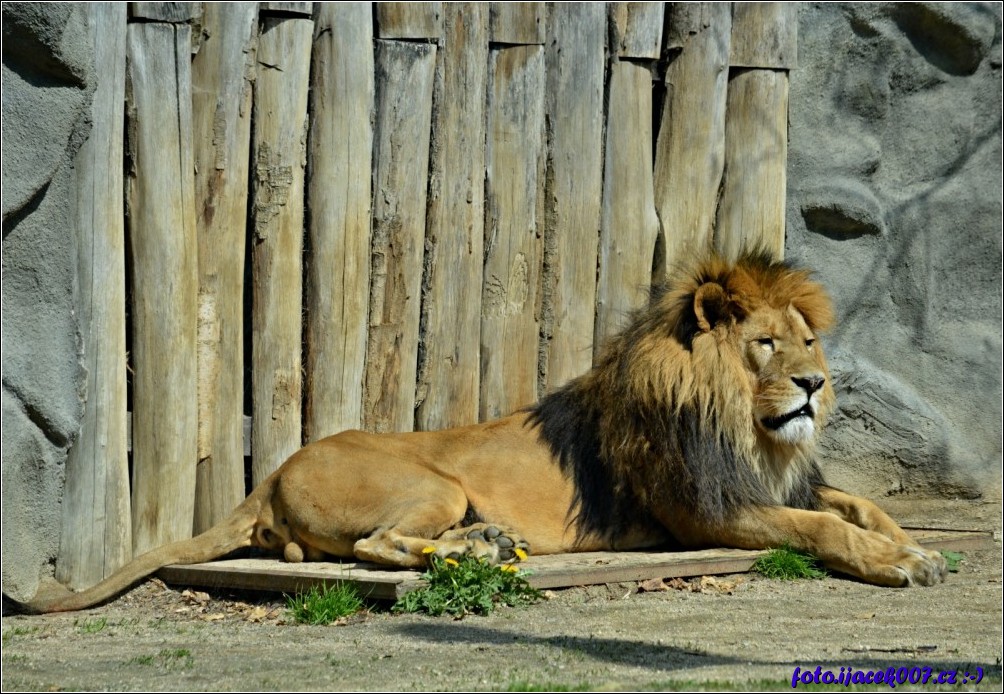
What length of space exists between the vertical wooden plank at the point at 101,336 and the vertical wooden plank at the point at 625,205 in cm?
251

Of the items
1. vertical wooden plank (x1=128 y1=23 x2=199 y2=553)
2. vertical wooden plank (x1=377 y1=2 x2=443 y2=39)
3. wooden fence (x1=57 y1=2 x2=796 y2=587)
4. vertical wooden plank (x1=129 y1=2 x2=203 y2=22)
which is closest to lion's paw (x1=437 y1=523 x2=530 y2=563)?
wooden fence (x1=57 y1=2 x2=796 y2=587)

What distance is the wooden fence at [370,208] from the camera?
5.96 meters

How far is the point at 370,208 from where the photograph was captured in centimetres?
648

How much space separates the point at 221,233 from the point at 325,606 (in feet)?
6.34

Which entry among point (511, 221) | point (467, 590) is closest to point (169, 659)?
point (467, 590)

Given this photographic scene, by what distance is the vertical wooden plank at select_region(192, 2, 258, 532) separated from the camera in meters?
6.13

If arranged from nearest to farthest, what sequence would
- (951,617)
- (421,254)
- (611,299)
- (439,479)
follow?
1. (951,617)
2. (439,479)
3. (421,254)
4. (611,299)

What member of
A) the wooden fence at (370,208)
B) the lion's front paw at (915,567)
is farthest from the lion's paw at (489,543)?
the lion's front paw at (915,567)

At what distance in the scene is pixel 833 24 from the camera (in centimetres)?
758

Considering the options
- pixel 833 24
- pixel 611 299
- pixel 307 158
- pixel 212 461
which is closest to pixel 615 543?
pixel 611 299

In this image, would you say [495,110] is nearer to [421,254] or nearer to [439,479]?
[421,254]

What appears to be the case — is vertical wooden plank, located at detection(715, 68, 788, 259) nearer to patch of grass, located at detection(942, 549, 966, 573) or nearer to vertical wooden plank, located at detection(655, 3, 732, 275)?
vertical wooden plank, located at detection(655, 3, 732, 275)

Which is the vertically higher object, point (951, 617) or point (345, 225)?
point (345, 225)

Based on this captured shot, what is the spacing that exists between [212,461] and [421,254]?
1.42 m
